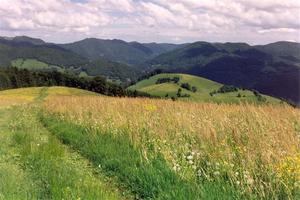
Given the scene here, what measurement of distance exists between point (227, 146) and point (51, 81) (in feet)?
434

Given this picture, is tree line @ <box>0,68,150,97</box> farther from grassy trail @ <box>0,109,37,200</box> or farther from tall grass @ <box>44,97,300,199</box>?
grassy trail @ <box>0,109,37,200</box>

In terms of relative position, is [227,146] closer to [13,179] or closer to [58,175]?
[58,175]

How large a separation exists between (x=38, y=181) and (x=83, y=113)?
1104 centimetres

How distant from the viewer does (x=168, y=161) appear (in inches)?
329

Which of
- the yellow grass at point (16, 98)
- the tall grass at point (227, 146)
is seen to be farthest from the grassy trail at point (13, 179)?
the yellow grass at point (16, 98)

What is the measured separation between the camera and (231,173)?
6836 millimetres

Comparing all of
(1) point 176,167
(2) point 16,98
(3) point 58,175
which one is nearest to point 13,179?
(3) point 58,175

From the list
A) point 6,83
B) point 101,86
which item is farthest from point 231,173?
point 6,83

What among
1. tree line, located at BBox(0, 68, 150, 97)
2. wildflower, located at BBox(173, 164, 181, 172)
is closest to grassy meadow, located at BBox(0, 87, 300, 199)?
wildflower, located at BBox(173, 164, 181, 172)

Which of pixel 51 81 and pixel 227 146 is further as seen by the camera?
pixel 51 81

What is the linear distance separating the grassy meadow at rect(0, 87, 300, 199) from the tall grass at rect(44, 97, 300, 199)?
17 mm

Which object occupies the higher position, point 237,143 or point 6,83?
point 237,143

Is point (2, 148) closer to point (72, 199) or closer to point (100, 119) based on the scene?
point (100, 119)

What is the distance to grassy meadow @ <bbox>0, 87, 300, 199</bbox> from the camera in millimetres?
6598
